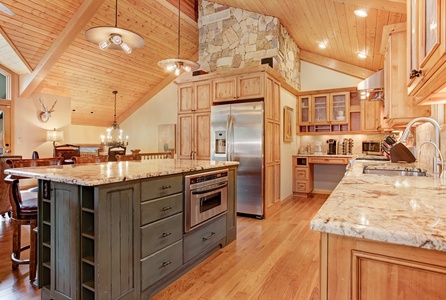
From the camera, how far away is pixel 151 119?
8859mm

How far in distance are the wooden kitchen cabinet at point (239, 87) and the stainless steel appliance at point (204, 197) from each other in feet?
6.48

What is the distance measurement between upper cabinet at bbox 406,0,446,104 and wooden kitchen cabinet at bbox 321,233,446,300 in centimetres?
78

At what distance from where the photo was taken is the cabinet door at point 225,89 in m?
4.74

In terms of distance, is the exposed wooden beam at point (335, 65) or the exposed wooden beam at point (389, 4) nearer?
the exposed wooden beam at point (389, 4)

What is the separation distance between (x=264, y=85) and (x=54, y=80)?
5.53m

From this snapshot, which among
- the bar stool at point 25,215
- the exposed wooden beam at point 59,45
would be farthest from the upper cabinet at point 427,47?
the exposed wooden beam at point 59,45

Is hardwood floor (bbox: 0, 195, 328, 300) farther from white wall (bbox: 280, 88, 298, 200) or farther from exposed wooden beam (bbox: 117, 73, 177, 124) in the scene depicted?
exposed wooden beam (bbox: 117, 73, 177, 124)

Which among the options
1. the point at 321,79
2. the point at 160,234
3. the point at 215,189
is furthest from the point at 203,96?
the point at 160,234

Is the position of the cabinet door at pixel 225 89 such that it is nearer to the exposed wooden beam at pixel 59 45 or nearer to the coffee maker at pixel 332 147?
the exposed wooden beam at pixel 59 45

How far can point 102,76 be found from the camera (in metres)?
7.03

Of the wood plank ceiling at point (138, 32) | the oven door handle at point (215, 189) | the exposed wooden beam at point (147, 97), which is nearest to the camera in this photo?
the oven door handle at point (215, 189)

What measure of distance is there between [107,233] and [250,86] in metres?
3.53

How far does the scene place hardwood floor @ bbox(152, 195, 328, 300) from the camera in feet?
7.04

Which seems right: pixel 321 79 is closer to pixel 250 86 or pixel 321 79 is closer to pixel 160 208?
pixel 250 86
